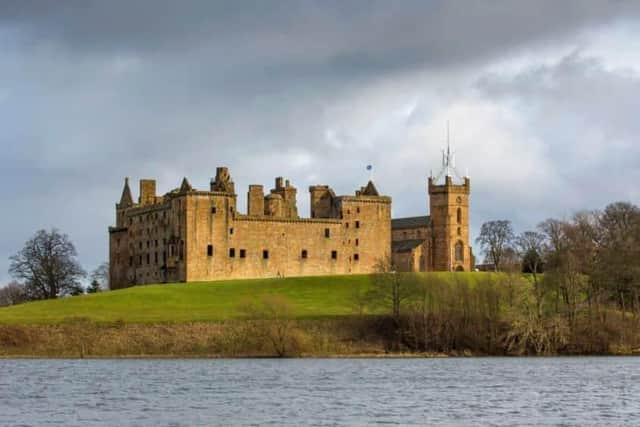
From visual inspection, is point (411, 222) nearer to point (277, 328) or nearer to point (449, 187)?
point (449, 187)

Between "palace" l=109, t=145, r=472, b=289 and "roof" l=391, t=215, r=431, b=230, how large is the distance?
278 cm

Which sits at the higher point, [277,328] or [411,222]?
[411,222]

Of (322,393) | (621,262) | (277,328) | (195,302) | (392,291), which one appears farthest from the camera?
(195,302)

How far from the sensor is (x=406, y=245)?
13138 cm

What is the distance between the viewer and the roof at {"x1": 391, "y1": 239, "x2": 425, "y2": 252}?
5106 inches

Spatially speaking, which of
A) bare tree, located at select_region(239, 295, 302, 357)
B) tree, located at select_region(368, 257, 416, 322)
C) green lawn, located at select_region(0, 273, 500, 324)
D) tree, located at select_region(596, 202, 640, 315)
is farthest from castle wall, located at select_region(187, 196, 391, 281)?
bare tree, located at select_region(239, 295, 302, 357)

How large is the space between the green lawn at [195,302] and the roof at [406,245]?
83.9 ft

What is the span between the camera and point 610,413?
151 feet

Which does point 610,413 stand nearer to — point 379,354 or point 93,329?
point 379,354

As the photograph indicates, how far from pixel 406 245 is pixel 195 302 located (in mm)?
40463

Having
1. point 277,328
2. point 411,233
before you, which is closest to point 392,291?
point 277,328

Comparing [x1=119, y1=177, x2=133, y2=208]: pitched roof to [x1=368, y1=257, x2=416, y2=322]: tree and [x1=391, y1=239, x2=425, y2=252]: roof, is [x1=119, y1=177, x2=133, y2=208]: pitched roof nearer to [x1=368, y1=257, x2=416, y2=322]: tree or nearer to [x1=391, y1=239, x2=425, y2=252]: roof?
[x1=391, y1=239, x2=425, y2=252]: roof

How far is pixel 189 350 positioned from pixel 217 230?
3559 centimetres

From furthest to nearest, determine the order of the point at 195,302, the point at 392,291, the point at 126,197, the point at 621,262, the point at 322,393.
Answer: the point at 126,197
the point at 195,302
the point at 621,262
the point at 392,291
the point at 322,393
